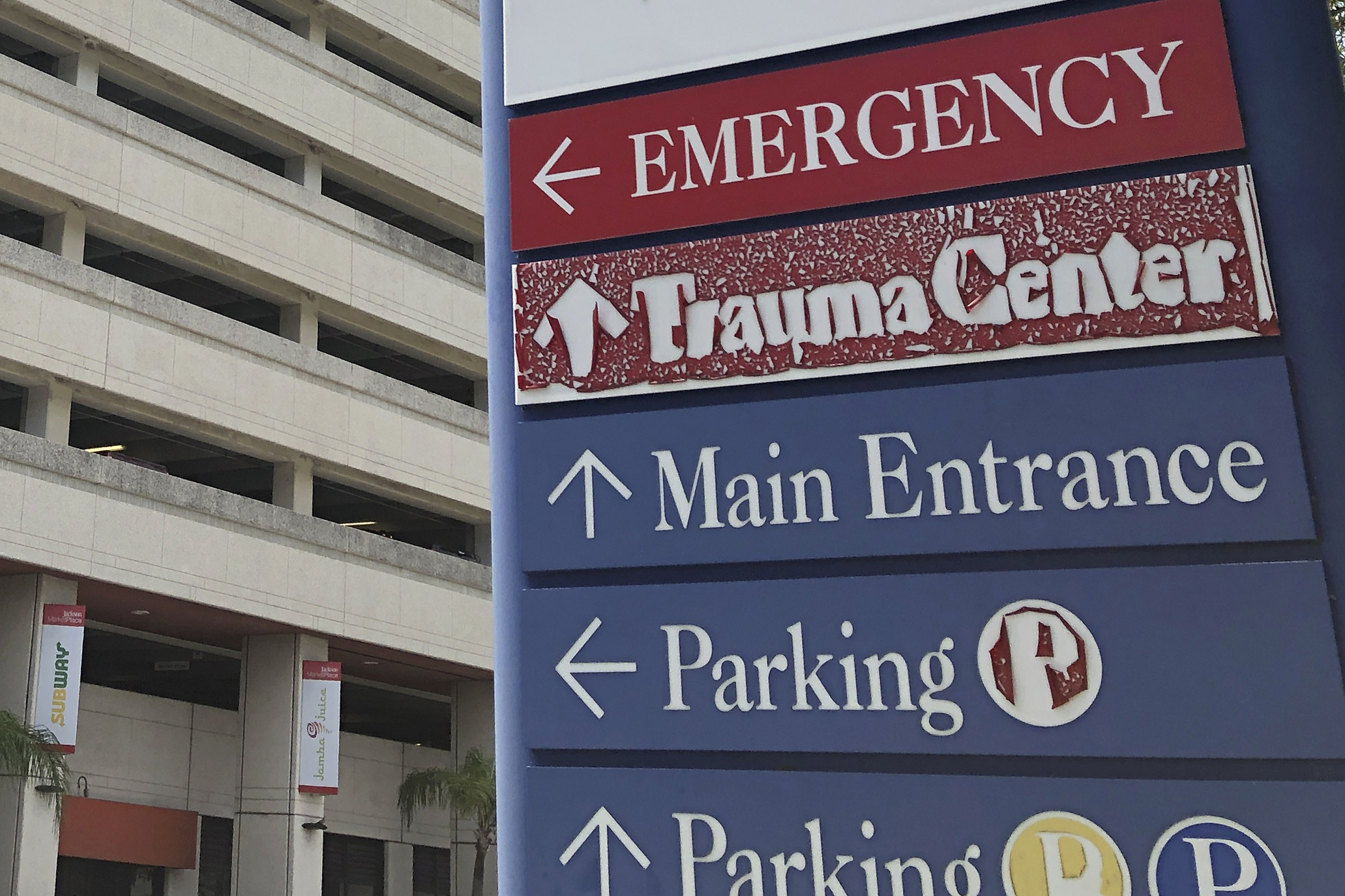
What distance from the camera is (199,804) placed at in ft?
94.9

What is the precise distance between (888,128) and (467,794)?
29.5 m

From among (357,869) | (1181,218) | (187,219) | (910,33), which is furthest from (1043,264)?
(357,869)

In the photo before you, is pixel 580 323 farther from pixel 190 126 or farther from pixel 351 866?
pixel 351 866

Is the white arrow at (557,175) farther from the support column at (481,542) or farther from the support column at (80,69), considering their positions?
the support column at (481,542)

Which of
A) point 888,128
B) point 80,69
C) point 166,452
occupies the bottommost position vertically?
point 888,128

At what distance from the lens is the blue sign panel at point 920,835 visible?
2.49m

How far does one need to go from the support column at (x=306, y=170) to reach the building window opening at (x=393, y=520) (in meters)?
6.59

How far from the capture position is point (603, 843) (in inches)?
114

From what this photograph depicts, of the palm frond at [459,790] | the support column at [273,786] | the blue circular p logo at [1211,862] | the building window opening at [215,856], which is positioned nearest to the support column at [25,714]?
the support column at [273,786]

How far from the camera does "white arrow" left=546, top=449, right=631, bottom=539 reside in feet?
9.93

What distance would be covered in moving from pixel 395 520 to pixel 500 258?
3333 cm

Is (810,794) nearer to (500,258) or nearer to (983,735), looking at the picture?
(983,735)

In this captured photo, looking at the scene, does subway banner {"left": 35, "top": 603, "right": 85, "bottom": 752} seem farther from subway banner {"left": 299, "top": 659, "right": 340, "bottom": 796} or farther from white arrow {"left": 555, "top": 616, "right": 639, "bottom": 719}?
white arrow {"left": 555, "top": 616, "right": 639, "bottom": 719}

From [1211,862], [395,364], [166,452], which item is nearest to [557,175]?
[1211,862]
